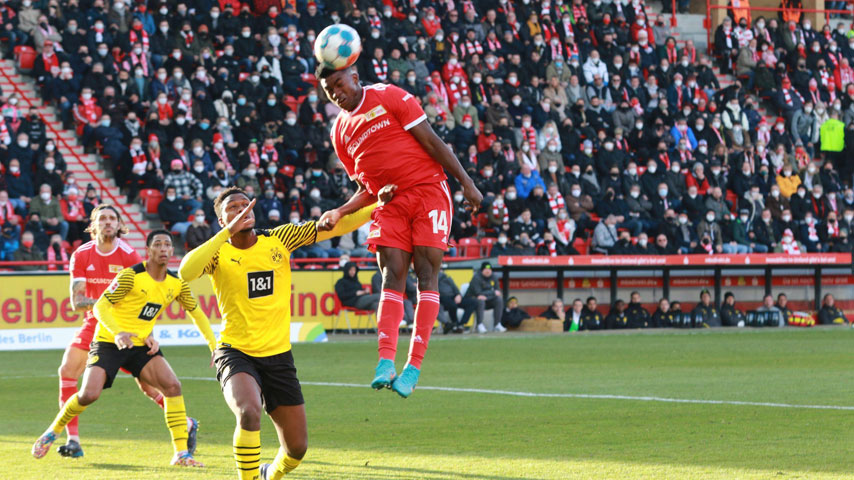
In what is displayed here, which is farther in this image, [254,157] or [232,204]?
[254,157]

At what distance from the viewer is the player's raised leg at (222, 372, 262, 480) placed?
7402mm

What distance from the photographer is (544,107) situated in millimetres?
30531

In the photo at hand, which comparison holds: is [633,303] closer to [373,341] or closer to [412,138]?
[373,341]

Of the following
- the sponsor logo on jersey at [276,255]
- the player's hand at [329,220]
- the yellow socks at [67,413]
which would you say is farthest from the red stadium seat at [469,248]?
the player's hand at [329,220]

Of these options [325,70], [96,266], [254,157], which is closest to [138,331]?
[96,266]

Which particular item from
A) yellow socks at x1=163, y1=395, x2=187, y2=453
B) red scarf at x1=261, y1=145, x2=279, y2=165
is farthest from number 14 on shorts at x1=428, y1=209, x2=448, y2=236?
red scarf at x1=261, y1=145, x2=279, y2=165

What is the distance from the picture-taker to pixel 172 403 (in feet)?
32.1

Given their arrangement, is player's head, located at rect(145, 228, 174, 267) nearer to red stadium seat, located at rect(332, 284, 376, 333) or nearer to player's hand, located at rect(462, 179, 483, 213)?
player's hand, located at rect(462, 179, 483, 213)

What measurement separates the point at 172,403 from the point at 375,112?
3.46 meters

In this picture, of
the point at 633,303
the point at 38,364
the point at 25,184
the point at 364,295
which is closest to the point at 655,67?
the point at 633,303

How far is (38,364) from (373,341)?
6.82 meters

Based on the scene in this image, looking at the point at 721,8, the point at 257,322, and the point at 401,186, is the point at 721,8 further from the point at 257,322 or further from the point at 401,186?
the point at 257,322

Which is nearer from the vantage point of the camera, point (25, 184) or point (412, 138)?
point (412, 138)

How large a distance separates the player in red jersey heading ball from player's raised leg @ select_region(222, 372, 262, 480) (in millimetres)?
764
